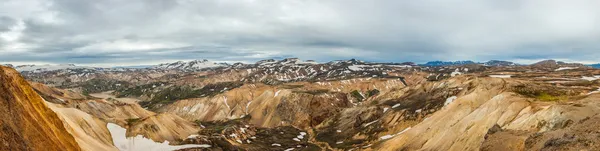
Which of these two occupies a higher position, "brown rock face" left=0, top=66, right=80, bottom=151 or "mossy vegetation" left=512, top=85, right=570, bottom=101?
"brown rock face" left=0, top=66, right=80, bottom=151

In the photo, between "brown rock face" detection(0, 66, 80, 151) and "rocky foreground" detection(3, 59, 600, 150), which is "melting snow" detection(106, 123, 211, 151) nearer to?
"rocky foreground" detection(3, 59, 600, 150)

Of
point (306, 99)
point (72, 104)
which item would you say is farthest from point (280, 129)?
point (72, 104)

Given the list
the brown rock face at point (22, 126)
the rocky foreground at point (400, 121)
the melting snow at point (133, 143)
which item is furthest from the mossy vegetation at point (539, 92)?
the brown rock face at point (22, 126)

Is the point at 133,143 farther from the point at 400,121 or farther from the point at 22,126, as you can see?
the point at 400,121

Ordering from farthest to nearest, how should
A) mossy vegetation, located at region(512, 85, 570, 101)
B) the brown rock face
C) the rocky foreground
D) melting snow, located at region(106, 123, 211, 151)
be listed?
melting snow, located at region(106, 123, 211, 151), mossy vegetation, located at region(512, 85, 570, 101), the rocky foreground, the brown rock face

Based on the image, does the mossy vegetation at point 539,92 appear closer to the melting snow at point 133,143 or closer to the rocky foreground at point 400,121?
the rocky foreground at point 400,121

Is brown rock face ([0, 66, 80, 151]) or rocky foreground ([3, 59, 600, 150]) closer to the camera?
brown rock face ([0, 66, 80, 151])

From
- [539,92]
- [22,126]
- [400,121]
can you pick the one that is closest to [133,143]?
[22,126]

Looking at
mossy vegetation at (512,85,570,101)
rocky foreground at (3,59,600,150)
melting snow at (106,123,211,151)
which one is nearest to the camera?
rocky foreground at (3,59,600,150)

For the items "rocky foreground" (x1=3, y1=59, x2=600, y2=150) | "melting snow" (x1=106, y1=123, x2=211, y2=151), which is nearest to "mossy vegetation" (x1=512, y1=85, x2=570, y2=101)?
"rocky foreground" (x1=3, y1=59, x2=600, y2=150)
